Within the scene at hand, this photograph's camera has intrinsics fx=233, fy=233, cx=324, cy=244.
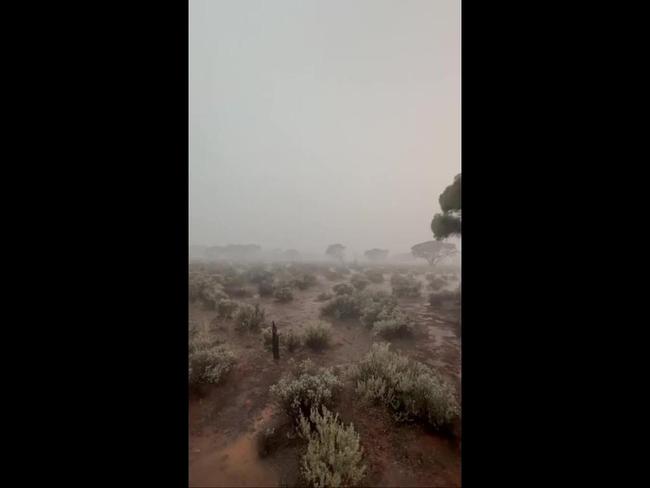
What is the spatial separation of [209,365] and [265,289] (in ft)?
7.44

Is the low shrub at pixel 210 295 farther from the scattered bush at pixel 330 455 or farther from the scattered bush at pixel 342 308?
the scattered bush at pixel 330 455

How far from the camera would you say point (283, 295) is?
15.5 ft

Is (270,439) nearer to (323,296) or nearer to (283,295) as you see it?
(283,295)

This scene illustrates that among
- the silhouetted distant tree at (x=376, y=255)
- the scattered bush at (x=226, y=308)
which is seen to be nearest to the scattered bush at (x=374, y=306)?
the scattered bush at (x=226, y=308)

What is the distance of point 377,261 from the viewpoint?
953 cm

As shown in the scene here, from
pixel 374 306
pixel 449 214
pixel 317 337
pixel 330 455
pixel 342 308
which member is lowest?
pixel 330 455

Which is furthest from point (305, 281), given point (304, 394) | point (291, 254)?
point (304, 394)

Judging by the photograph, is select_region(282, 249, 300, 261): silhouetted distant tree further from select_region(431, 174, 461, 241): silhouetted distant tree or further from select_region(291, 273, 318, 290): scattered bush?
select_region(431, 174, 461, 241): silhouetted distant tree

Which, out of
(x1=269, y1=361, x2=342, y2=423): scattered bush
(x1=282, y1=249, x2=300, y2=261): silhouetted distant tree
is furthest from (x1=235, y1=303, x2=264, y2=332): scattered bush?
(x1=282, y1=249, x2=300, y2=261): silhouetted distant tree

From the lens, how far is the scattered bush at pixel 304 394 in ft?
7.06
